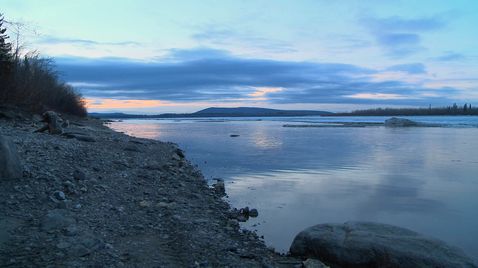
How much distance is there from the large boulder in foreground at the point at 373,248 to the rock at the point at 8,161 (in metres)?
5.03

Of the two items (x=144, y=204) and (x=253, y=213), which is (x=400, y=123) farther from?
(x=144, y=204)

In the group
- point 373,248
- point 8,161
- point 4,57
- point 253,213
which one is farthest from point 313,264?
point 4,57

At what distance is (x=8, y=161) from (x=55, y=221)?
187 cm

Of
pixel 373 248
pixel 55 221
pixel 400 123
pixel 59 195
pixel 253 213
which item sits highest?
pixel 400 123

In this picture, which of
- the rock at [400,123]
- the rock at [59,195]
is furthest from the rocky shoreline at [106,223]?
the rock at [400,123]

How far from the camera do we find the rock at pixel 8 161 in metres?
7.48

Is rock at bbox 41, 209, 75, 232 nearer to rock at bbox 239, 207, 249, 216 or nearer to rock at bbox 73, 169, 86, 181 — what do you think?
rock at bbox 73, 169, 86, 181

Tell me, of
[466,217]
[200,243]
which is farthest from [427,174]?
[200,243]

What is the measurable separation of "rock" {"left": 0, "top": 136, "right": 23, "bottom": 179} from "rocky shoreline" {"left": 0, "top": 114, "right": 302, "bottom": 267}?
0.10m

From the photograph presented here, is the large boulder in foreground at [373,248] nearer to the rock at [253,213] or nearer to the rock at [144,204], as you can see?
the rock at [253,213]

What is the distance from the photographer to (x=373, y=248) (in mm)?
6758

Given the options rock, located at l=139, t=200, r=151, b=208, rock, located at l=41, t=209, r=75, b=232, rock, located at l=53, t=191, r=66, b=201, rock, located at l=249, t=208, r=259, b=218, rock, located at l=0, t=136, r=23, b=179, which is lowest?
rock, located at l=249, t=208, r=259, b=218

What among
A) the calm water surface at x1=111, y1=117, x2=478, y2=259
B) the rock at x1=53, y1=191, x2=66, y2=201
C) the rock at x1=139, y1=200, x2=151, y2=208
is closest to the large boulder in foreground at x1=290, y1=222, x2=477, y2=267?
A: the calm water surface at x1=111, y1=117, x2=478, y2=259

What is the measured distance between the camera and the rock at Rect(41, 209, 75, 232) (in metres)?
6.35
